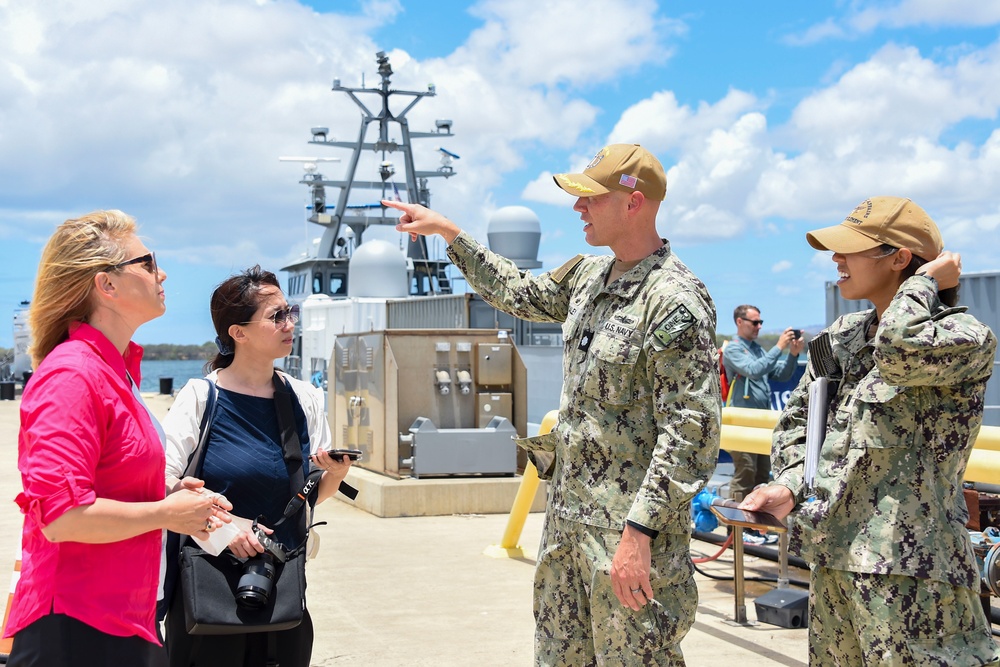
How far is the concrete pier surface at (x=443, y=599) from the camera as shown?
5055 millimetres

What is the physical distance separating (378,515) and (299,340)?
17907 millimetres

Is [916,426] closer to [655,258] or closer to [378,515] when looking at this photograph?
[655,258]

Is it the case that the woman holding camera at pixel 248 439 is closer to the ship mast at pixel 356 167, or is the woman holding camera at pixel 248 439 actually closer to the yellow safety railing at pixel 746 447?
the yellow safety railing at pixel 746 447

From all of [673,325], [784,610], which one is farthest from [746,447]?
[673,325]

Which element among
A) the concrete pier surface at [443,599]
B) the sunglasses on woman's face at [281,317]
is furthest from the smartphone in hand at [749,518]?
the concrete pier surface at [443,599]

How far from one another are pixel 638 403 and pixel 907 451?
73 centimetres

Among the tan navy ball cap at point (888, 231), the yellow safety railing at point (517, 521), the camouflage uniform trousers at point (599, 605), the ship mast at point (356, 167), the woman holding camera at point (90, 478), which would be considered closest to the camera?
the woman holding camera at point (90, 478)

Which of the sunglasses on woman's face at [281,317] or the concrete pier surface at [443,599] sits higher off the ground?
the sunglasses on woman's face at [281,317]

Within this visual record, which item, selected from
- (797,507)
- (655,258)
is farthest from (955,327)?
(655,258)

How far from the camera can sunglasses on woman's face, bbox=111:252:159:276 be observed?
8.36 ft

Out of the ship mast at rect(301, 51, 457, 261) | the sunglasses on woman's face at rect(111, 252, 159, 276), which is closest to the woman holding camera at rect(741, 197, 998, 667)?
the sunglasses on woman's face at rect(111, 252, 159, 276)

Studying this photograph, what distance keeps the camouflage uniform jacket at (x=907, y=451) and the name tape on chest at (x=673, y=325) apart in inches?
18.7

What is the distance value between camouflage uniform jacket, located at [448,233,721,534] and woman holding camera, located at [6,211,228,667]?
43.1 inches

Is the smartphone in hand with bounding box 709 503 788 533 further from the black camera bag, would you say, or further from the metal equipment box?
the metal equipment box
